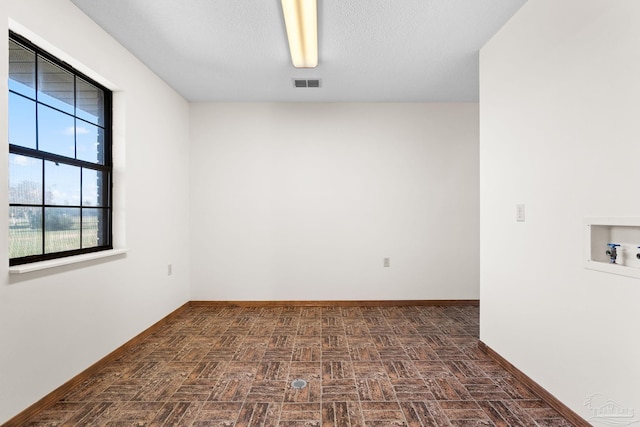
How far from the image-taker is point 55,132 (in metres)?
2.44

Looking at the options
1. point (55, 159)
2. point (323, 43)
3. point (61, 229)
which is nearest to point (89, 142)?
point (55, 159)

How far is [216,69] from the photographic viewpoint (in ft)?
11.5

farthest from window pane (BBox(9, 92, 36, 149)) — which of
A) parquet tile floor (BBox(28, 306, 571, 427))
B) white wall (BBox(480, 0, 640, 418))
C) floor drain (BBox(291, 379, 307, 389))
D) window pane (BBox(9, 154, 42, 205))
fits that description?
white wall (BBox(480, 0, 640, 418))

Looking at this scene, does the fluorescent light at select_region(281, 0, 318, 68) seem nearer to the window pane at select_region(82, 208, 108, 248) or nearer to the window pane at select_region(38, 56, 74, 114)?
the window pane at select_region(38, 56, 74, 114)

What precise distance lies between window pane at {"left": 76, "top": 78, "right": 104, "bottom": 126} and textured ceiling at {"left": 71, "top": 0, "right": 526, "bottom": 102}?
490 mm

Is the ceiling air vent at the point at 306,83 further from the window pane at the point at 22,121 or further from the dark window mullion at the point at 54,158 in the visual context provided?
the window pane at the point at 22,121

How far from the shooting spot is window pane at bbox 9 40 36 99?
2107mm

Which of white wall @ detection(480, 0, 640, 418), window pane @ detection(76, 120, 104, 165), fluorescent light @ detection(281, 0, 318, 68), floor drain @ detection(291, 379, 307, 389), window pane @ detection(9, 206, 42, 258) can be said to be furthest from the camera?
window pane @ detection(76, 120, 104, 165)

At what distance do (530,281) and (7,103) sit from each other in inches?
136

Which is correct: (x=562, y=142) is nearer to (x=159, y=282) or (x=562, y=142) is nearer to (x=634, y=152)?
(x=634, y=152)

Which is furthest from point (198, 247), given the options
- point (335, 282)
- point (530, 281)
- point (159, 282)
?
point (530, 281)

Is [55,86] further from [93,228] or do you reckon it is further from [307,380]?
[307,380]

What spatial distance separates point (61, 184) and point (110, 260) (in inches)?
28.1

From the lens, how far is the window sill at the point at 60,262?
198 cm
